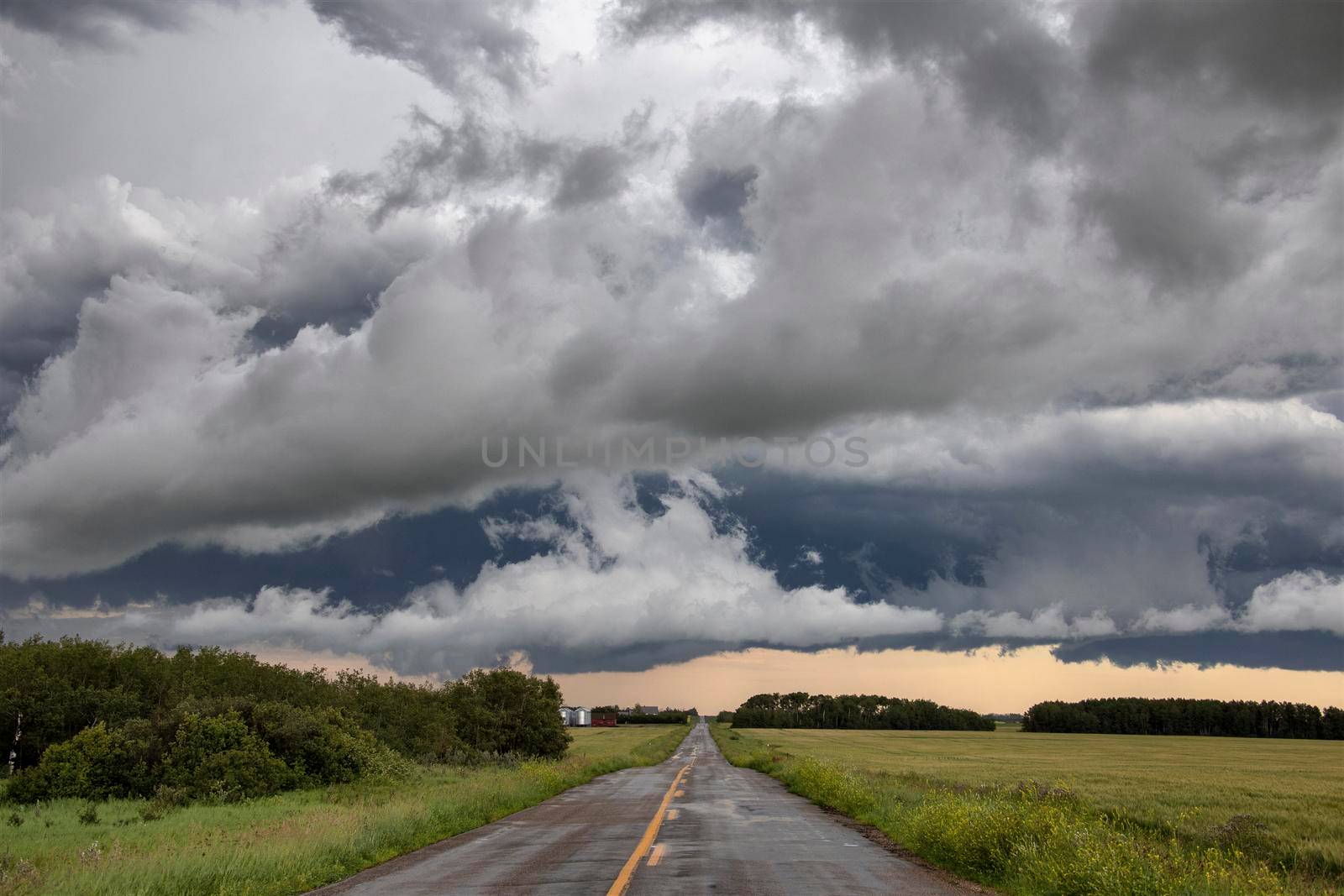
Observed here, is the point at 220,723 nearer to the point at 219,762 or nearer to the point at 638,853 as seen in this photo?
the point at 219,762

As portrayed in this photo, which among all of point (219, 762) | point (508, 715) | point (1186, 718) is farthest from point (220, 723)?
point (1186, 718)

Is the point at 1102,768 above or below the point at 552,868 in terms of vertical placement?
below

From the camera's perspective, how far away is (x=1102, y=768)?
60906 millimetres

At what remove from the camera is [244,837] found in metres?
16.7

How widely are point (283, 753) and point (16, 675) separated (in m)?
17.8

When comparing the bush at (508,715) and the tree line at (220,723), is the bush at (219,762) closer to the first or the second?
the tree line at (220,723)

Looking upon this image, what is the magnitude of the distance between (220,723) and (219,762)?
1393 millimetres

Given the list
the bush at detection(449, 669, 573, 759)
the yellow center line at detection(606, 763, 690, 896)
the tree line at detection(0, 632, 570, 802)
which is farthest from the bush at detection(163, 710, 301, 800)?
the bush at detection(449, 669, 573, 759)

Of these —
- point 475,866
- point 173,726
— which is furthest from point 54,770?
point 475,866

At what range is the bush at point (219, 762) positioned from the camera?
28.8 metres

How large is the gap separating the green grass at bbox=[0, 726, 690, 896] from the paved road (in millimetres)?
822

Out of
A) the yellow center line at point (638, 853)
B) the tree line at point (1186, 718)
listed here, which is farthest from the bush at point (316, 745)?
the tree line at point (1186, 718)

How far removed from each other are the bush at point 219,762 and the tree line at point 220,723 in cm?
4

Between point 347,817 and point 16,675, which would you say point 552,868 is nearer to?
point 347,817
